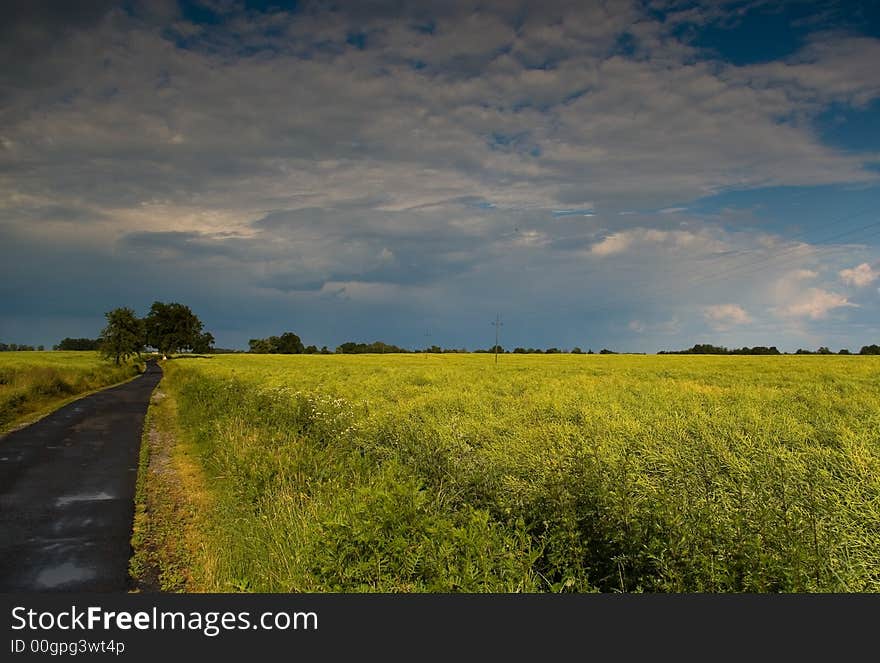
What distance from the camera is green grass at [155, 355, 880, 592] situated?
239 inches

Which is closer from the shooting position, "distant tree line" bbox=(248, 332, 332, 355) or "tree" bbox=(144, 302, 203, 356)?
"tree" bbox=(144, 302, 203, 356)

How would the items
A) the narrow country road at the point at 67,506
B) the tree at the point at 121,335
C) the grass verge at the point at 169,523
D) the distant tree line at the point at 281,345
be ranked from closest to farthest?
the grass verge at the point at 169,523
the narrow country road at the point at 67,506
the tree at the point at 121,335
the distant tree line at the point at 281,345

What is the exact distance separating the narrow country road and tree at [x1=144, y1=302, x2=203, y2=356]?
333 ft

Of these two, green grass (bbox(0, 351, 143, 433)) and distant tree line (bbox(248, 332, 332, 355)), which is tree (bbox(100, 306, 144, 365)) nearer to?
green grass (bbox(0, 351, 143, 433))

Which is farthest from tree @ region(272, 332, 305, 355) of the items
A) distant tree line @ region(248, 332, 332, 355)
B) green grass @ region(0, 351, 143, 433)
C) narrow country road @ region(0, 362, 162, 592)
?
narrow country road @ region(0, 362, 162, 592)

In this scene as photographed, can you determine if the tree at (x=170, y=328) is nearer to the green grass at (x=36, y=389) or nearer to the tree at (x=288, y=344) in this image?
the tree at (x=288, y=344)

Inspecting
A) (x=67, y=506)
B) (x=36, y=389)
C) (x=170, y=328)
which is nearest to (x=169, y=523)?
(x=67, y=506)

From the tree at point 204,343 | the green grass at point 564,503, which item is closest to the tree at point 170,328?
the tree at point 204,343

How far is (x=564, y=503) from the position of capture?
23.5ft

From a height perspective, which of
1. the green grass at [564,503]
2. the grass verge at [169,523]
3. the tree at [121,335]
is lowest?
the grass verge at [169,523]

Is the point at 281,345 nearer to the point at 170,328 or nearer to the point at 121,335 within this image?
the point at 170,328

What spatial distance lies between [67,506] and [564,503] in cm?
1066

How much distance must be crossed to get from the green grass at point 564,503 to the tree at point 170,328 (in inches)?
4510

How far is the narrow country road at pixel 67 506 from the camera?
331 inches
